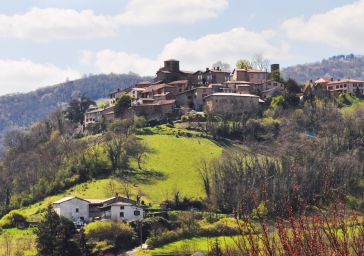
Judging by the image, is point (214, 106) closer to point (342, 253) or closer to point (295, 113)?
point (295, 113)

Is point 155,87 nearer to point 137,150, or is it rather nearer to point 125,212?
point 137,150

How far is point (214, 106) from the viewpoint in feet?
315

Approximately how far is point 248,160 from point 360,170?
44.3 ft

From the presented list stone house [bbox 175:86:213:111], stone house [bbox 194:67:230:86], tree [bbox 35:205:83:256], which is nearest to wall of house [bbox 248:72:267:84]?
stone house [bbox 194:67:230:86]

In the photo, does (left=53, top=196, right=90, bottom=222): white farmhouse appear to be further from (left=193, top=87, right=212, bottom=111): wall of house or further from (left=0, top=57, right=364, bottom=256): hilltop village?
(left=193, top=87, right=212, bottom=111): wall of house

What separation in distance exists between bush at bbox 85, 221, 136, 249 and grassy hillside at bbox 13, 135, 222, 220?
9995 millimetres

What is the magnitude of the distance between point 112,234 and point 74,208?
10.3m

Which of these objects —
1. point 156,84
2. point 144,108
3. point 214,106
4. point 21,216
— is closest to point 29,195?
point 21,216

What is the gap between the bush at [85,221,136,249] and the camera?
58688 millimetres

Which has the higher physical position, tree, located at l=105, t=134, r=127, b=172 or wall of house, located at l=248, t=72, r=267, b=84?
wall of house, located at l=248, t=72, r=267, b=84

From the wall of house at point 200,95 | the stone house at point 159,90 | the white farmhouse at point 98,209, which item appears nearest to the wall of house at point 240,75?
the wall of house at point 200,95

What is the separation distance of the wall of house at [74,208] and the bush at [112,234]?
7.92m

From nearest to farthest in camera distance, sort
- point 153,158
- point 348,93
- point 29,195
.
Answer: point 29,195, point 153,158, point 348,93

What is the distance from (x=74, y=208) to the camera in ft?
225
